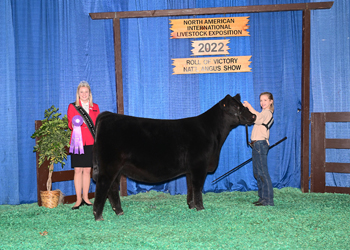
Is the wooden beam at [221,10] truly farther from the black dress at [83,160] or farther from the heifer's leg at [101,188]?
the heifer's leg at [101,188]

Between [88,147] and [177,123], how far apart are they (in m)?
1.34

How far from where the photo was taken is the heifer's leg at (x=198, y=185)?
3.83 m

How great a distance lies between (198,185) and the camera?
386 cm

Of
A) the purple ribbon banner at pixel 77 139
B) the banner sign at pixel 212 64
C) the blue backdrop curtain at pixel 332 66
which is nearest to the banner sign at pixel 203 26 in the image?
the banner sign at pixel 212 64

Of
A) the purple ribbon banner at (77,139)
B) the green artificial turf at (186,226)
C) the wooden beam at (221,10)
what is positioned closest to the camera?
the green artificial turf at (186,226)

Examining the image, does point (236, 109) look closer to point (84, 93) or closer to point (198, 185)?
point (198, 185)

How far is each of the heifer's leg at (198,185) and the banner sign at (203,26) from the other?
2.62 m

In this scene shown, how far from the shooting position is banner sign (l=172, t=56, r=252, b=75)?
5270 millimetres

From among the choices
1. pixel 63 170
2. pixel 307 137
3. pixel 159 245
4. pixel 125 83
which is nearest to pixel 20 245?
pixel 159 245

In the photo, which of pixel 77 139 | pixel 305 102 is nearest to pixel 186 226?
pixel 77 139

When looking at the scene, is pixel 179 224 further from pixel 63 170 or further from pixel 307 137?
pixel 307 137

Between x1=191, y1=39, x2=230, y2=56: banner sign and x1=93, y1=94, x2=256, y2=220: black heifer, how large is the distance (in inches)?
59.0

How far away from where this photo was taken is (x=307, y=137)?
5.18m

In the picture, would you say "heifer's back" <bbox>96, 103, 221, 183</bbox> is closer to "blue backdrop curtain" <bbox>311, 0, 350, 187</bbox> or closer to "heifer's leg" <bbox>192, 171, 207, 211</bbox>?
"heifer's leg" <bbox>192, 171, 207, 211</bbox>
